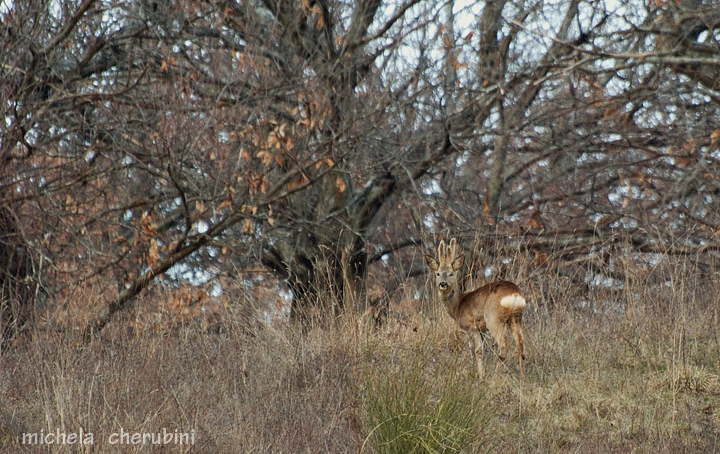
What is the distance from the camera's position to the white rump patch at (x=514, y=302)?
6.43m

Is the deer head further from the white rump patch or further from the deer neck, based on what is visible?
the white rump patch

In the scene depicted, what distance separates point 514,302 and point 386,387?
5.33 ft

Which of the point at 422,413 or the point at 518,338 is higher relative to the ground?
the point at 518,338

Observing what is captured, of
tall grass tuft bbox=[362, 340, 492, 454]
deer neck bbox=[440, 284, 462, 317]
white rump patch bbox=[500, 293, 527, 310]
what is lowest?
tall grass tuft bbox=[362, 340, 492, 454]

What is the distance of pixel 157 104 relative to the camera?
8.47m

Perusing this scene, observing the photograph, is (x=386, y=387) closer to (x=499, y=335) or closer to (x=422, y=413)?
(x=422, y=413)

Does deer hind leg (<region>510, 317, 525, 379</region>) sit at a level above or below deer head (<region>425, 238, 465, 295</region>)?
below

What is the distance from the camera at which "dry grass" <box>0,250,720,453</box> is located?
16.9 ft

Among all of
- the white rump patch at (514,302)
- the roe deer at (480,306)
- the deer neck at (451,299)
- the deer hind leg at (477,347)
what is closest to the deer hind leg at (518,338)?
the roe deer at (480,306)

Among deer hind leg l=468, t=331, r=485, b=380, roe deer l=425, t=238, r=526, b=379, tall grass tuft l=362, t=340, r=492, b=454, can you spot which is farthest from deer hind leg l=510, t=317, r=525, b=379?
tall grass tuft l=362, t=340, r=492, b=454

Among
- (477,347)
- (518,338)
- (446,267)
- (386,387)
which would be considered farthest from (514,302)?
(386,387)

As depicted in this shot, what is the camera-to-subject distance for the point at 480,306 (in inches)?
265

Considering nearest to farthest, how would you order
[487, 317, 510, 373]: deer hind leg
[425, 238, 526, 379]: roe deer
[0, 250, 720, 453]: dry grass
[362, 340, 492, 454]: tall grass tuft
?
1. [362, 340, 492, 454]: tall grass tuft
2. [0, 250, 720, 453]: dry grass
3. [425, 238, 526, 379]: roe deer
4. [487, 317, 510, 373]: deer hind leg

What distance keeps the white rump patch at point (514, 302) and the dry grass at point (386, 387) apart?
1.68ft
